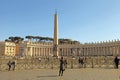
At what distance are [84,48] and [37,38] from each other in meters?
40.0

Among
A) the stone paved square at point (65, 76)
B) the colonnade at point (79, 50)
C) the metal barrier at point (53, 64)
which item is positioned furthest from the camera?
the colonnade at point (79, 50)

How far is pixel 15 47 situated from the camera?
413ft

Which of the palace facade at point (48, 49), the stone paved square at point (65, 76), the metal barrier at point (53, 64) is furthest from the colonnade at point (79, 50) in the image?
the stone paved square at point (65, 76)

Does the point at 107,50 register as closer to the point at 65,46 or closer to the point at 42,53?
the point at 65,46

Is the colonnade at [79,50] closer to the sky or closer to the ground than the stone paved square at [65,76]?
closer to the sky

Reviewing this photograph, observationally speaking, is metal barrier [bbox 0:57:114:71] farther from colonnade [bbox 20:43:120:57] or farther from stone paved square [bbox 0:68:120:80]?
colonnade [bbox 20:43:120:57]

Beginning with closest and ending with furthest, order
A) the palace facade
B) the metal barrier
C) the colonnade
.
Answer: the metal barrier
the colonnade
the palace facade

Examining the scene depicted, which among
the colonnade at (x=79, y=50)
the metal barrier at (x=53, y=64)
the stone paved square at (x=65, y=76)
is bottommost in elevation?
the stone paved square at (x=65, y=76)

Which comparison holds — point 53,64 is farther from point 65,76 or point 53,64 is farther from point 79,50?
point 79,50

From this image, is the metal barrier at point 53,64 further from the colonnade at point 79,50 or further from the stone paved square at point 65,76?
the colonnade at point 79,50

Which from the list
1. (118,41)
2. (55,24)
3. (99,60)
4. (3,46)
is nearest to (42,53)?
(3,46)

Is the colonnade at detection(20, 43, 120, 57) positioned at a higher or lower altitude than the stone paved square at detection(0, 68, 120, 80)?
higher

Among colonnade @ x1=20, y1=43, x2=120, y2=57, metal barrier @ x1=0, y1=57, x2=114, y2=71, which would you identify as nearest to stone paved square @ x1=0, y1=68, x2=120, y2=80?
metal barrier @ x1=0, y1=57, x2=114, y2=71

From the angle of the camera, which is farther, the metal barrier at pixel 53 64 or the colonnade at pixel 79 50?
the colonnade at pixel 79 50
